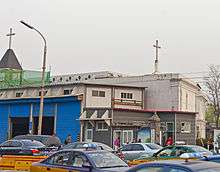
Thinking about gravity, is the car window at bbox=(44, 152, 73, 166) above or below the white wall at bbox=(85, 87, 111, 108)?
below

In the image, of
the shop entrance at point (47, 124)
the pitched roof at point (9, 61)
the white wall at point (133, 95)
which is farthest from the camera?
the pitched roof at point (9, 61)

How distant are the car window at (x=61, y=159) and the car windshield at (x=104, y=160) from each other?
746 millimetres

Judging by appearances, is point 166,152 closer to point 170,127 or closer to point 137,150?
point 137,150

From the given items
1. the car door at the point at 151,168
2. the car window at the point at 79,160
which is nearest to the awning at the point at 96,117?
the car window at the point at 79,160

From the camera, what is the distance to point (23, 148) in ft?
91.5

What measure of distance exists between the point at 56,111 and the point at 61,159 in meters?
37.4

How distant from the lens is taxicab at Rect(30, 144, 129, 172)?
43.3 feet

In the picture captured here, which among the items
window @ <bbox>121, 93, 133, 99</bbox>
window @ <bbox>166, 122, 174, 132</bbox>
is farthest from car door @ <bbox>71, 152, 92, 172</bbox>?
window @ <bbox>121, 93, 133, 99</bbox>

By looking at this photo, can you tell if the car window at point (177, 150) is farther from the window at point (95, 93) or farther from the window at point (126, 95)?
the window at point (126, 95)

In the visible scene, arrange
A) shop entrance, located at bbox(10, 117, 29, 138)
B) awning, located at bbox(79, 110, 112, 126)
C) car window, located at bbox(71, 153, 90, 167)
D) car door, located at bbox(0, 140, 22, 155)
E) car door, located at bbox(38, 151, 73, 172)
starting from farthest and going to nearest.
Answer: shop entrance, located at bbox(10, 117, 29, 138)
awning, located at bbox(79, 110, 112, 126)
car door, located at bbox(0, 140, 22, 155)
car door, located at bbox(38, 151, 73, 172)
car window, located at bbox(71, 153, 90, 167)

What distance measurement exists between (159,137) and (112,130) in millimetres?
4419

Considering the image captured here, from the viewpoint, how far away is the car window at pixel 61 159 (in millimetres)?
14078

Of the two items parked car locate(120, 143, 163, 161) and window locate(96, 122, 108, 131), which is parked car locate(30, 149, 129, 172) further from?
window locate(96, 122, 108, 131)

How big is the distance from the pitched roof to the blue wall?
2636cm
